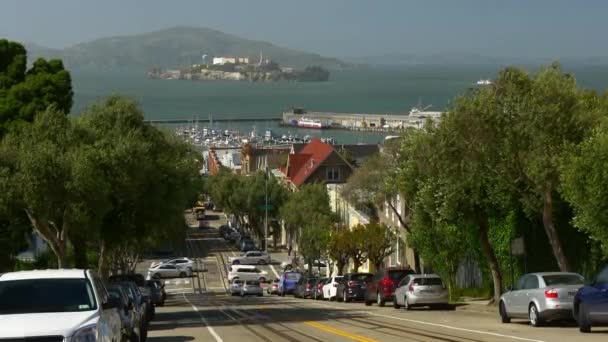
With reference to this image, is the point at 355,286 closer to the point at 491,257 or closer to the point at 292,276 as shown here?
the point at 491,257

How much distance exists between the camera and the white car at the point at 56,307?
49.3 ft

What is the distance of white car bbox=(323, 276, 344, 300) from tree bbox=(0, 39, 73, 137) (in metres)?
18.5

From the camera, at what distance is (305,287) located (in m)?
67.4

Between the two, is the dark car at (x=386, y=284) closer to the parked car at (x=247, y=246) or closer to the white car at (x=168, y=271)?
the white car at (x=168, y=271)

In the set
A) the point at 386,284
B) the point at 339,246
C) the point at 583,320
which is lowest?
the point at 583,320

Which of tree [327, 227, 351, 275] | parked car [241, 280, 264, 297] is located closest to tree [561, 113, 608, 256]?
parked car [241, 280, 264, 297]

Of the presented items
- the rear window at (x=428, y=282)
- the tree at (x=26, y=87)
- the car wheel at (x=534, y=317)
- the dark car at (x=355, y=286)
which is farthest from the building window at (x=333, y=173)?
the car wheel at (x=534, y=317)

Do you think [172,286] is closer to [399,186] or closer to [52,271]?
[399,186]

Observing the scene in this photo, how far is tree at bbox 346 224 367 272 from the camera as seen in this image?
7419 cm

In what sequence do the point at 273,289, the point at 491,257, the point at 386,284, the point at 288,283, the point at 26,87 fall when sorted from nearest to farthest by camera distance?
the point at 491,257 → the point at 26,87 → the point at 386,284 → the point at 288,283 → the point at 273,289

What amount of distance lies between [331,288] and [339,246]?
18082mm

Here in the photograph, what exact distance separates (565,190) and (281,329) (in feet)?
28.9

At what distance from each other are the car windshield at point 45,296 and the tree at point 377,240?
56.9 meters

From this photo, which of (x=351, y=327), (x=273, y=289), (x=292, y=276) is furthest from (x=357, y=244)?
(x=351, y=327)
